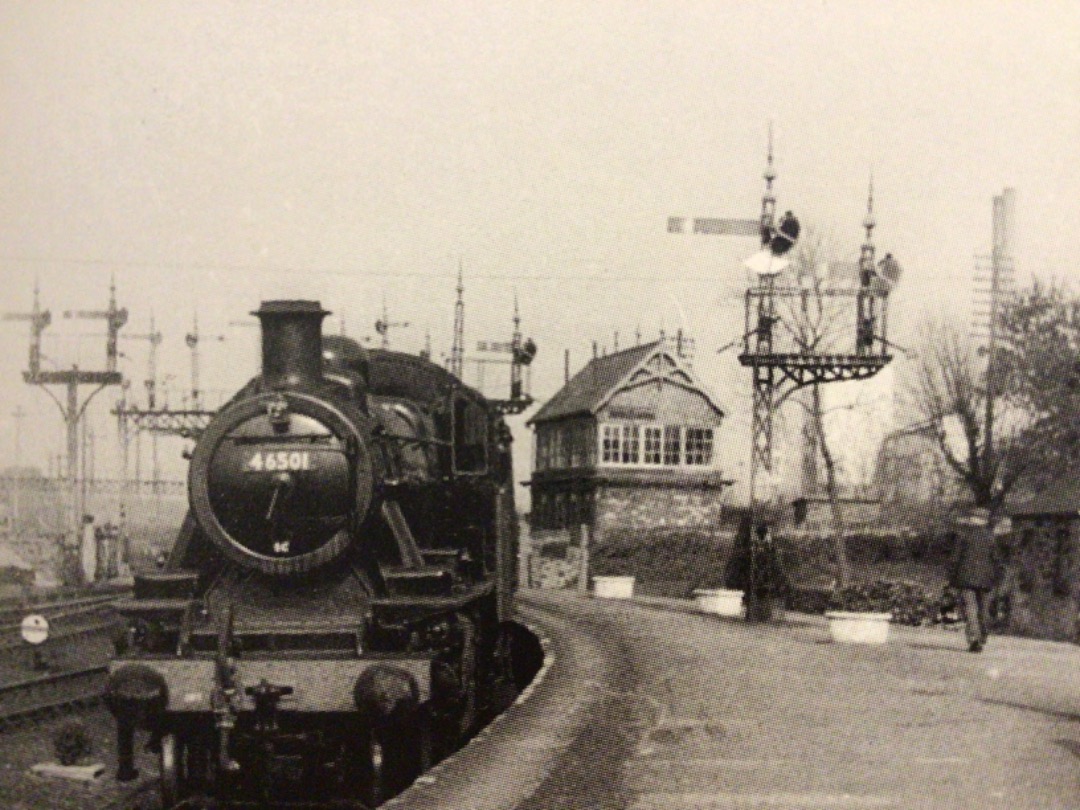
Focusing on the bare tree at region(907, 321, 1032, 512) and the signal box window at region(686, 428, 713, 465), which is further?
the signal box window at region(686, 428, 713, 465)

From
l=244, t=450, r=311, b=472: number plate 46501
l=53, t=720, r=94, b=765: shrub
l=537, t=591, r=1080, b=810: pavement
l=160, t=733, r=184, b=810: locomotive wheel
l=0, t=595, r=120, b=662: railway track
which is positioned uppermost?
l=244, t=450, r=311, b=472: number plate 46501

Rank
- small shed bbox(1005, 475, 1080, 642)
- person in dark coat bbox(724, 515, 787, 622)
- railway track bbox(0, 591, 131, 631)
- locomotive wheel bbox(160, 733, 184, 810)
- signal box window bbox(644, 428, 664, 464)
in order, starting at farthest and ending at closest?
signal box window bbox(644, 428, 664, 464), railway track bbox(0, 591, 131, 631), person in dark coat bbox(724, 515, 787, 622), small shed bbox(1005, 475, 1080, 642), locomotive wheel bbox(160, 733, 184, 810)

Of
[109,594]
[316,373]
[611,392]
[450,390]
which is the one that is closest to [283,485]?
[316,373]

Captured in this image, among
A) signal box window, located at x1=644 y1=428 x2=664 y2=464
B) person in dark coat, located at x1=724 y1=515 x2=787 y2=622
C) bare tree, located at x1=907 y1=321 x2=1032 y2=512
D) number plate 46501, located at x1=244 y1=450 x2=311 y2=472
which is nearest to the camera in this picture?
number plate 46501, located at x1=244 y1=450 x2=311 y2=472

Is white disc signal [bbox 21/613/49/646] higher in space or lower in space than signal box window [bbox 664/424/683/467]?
lower

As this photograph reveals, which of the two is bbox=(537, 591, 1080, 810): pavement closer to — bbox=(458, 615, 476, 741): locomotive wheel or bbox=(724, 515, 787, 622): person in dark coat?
bbox=(458, 615, 476, 741): locomotive wheel

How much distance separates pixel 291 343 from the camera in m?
9.73

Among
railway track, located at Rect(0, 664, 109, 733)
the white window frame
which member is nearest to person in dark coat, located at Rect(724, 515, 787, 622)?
railway track, located at Rect(0, 664, 109, 733)

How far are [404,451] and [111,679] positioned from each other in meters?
2.93

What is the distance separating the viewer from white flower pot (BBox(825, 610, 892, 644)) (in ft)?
50.1

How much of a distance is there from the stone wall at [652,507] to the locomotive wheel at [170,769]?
35.5m

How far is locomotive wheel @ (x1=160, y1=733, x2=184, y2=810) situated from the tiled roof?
3732cm

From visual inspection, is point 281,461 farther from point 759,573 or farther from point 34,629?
point 759,573

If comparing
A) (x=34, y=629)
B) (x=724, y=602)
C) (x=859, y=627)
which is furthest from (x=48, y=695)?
(x=724, y=602)
